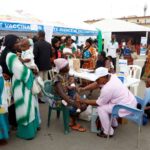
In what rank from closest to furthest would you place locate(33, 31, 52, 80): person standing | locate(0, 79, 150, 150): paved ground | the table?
locate(0, 79, 150, 150): paved ground → the table → locate(33, 31, 52, 80): person standing

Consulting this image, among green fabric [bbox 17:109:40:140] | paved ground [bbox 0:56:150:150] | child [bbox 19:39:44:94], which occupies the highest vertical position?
child [bbox 19:39:44:94]

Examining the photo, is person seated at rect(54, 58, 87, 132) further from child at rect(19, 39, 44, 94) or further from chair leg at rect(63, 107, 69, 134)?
child at rect(19, 39, 44, 94)

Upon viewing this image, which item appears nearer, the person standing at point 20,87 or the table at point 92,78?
the person standing at point 20,87

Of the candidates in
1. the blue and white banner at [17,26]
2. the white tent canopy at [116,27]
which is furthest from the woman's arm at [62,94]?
the white tent canopy at [116,27]

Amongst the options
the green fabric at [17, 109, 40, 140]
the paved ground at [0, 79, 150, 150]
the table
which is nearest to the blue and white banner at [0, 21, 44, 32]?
the table

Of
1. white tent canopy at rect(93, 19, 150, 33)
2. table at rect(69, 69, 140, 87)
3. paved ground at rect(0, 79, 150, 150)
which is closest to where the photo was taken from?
paved ground at rect(0, 79, 150, 150)

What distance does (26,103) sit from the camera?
3939 millimetres

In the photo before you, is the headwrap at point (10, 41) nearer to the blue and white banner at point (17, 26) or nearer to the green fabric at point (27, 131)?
the green fabric at point (27, 131)

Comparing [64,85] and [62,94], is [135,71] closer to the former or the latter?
[64,85]

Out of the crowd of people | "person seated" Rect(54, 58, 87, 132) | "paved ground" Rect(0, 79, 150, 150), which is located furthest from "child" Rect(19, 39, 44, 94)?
"paved ground" Rect(0, 79, 150, 150)

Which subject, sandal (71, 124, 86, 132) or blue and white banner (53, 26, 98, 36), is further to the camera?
blue and white banner (53, 26, 98, 36)

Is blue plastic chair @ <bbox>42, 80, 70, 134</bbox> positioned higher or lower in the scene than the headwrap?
lower

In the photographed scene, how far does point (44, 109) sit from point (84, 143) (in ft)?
6.08

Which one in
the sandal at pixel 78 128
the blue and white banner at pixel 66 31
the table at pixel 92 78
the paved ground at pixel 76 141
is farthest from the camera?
the blue and white banner at pixel 66 31
